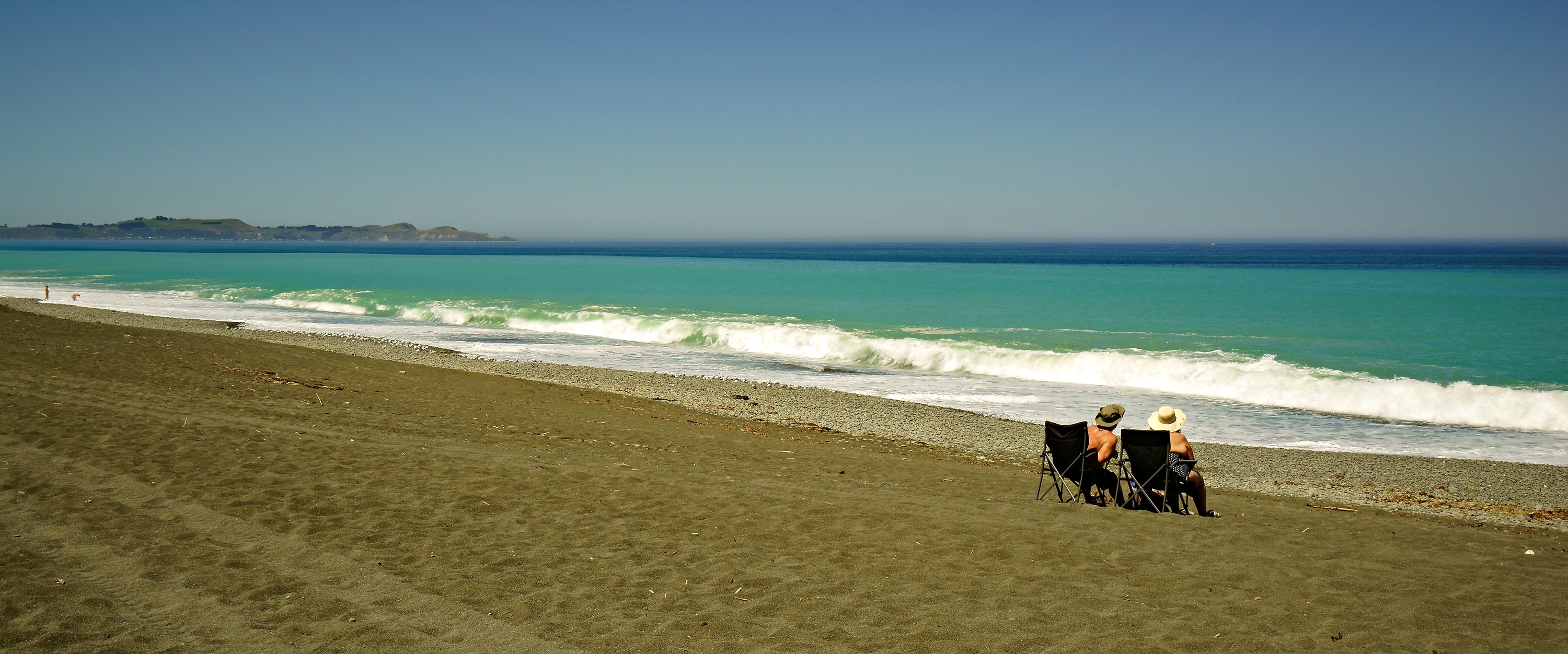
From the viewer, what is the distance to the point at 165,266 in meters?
76.7

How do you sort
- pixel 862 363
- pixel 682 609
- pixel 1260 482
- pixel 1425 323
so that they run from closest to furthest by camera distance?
1. pixel 682 609
2. pixel 1260 482
3. pixel 862 363
4. pixel 1425 323

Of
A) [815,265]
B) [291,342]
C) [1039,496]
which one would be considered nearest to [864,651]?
[1039,496]

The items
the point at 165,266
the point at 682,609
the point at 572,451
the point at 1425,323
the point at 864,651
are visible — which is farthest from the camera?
the point at 165,266

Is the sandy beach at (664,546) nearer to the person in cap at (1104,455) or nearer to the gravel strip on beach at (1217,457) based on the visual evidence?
the gravel strip on beach at (1217,457)

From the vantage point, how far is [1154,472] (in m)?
7.33

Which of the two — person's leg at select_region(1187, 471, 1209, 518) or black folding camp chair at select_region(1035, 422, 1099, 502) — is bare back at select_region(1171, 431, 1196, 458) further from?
black folding camp chair at select_region(1035, 422, 1099, 502)

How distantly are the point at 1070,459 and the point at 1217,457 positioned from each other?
5.01 m

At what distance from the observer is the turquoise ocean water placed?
1533 cm

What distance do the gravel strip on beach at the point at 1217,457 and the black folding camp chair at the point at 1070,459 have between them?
2.16 m

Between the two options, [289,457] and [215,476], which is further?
[289,457]

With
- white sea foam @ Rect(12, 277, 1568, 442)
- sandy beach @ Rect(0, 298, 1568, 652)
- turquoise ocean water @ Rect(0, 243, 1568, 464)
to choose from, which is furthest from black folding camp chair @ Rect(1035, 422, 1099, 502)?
white sea foam @ Rect(12, 277, 1568, 442)

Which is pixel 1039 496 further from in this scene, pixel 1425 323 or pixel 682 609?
pixel 1425 323

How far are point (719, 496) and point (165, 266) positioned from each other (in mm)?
89207

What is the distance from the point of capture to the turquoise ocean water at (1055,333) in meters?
15.3
